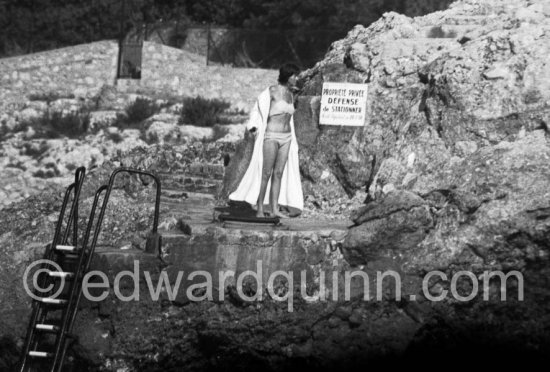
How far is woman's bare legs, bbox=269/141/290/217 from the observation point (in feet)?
38.9

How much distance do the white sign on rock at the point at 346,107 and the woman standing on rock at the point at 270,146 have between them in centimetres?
196

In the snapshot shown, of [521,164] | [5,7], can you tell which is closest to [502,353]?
[521,164]

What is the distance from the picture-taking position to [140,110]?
2698 cm

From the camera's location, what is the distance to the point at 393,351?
1138cm

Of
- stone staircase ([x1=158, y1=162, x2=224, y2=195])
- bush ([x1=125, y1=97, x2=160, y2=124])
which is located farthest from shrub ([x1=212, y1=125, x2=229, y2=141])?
stone staircase ([x1=158, y1=162, x2=224, y2=195])

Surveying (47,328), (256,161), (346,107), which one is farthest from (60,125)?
(47,328)

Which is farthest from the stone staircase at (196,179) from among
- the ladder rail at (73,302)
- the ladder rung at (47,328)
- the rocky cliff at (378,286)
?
the ladder rung at (47,328)

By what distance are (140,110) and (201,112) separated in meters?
1.61

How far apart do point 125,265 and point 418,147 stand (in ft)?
12.4

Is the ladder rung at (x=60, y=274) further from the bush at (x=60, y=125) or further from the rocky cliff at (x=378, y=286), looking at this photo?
the bush at (x=60, y=125)

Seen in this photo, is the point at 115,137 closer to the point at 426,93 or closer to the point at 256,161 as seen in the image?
the point at 426,93

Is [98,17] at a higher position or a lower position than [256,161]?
higher
